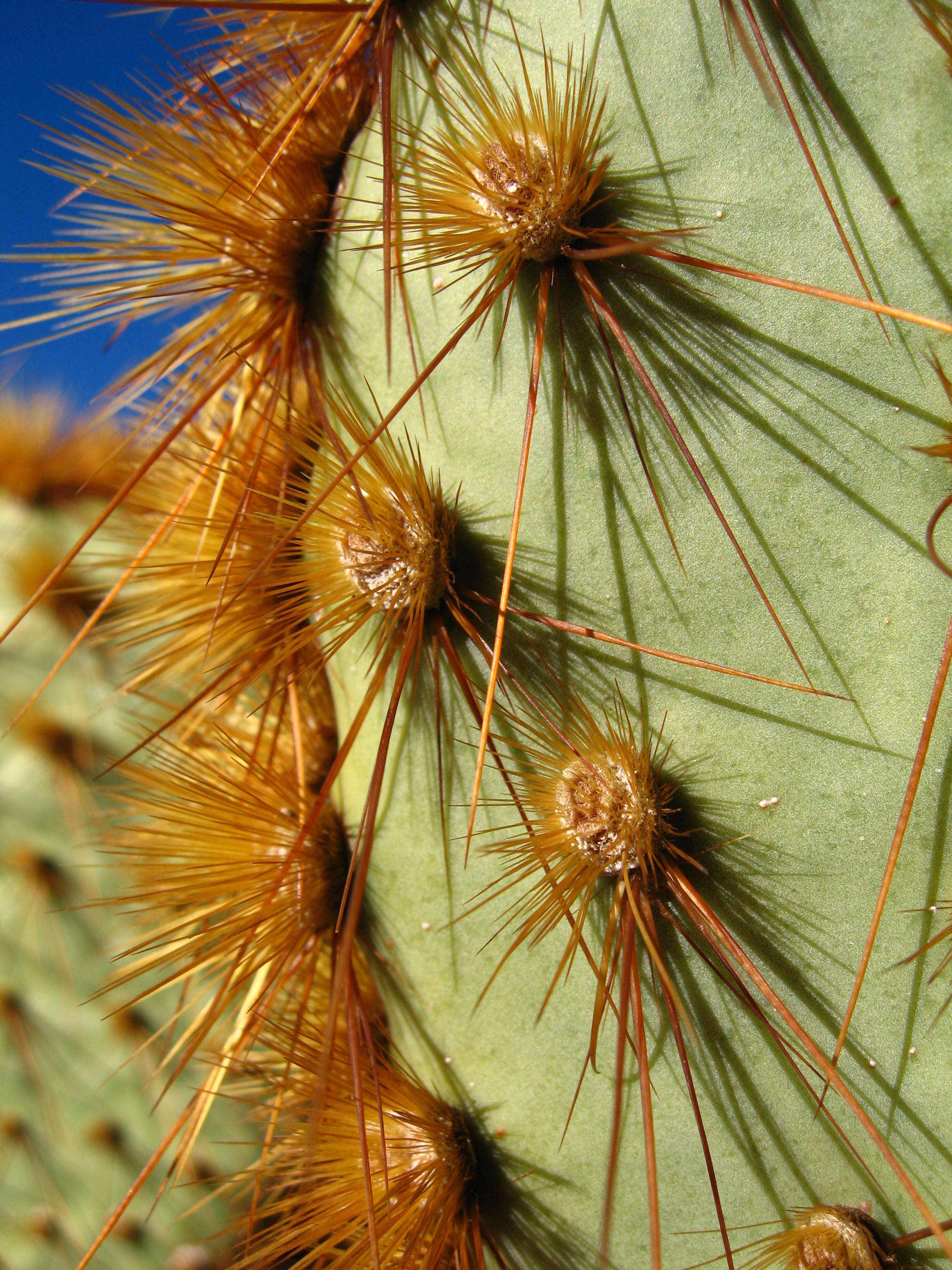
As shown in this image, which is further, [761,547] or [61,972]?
[61,972]

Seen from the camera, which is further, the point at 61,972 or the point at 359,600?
the point at 61,972

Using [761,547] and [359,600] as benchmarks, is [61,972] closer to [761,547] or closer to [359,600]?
[359,600]

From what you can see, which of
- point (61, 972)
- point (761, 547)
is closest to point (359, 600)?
point (761, 547)

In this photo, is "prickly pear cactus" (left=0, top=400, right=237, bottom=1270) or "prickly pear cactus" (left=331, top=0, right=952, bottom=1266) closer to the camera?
"prickly pear cactus" (left=331, top=0, right=952, bottom=1266)

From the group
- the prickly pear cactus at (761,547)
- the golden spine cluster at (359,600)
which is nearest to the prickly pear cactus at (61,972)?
the golden spine cluster at (359,600)

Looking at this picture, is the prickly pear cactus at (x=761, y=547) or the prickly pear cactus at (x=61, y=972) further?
the prickly pear cactus at (x=61, y=972)

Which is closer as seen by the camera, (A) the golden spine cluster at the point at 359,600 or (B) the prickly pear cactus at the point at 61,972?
(A) the golden spine cluster at the point at 359,600

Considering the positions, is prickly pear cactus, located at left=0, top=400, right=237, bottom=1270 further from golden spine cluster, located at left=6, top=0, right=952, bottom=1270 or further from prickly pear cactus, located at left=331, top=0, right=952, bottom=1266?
prickly pear cactus, located at left=331, top=0, right=952, bottom=1266

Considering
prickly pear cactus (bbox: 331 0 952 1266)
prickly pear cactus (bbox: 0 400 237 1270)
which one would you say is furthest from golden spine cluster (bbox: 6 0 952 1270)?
prickly pear cactus (bbox: 0 400 237 1270)

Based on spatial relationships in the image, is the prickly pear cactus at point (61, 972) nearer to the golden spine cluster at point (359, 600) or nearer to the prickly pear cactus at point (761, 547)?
the golden spine cluster at point (359, 600)
